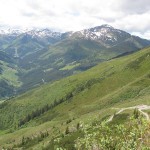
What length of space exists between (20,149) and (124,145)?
150 meters

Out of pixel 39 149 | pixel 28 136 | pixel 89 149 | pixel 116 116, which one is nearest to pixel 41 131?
pixel 28 136

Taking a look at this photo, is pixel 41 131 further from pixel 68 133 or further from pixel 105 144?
pixel 105 144

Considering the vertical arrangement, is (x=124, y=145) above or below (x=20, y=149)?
above

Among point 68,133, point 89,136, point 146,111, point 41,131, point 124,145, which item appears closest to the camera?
Result: point 124,145

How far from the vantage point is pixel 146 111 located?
125188 millimetres

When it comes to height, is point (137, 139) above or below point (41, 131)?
above

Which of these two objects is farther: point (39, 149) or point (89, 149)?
point (39, 149)

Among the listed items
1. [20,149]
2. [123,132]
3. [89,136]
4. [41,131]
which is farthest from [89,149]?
[41,131]

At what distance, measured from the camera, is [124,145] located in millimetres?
30453

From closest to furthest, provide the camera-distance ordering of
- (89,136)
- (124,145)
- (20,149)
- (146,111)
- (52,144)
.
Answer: (124,145) → (89,136) → (146,111) → (52,144) → (20,149)

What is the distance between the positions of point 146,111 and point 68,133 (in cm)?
4007

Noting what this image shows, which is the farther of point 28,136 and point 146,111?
point 28,136

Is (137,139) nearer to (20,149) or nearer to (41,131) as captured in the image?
(20,149)

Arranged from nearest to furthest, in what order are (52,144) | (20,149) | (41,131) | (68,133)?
(52,144) → (68,133) → (20,149) → (41,131)
